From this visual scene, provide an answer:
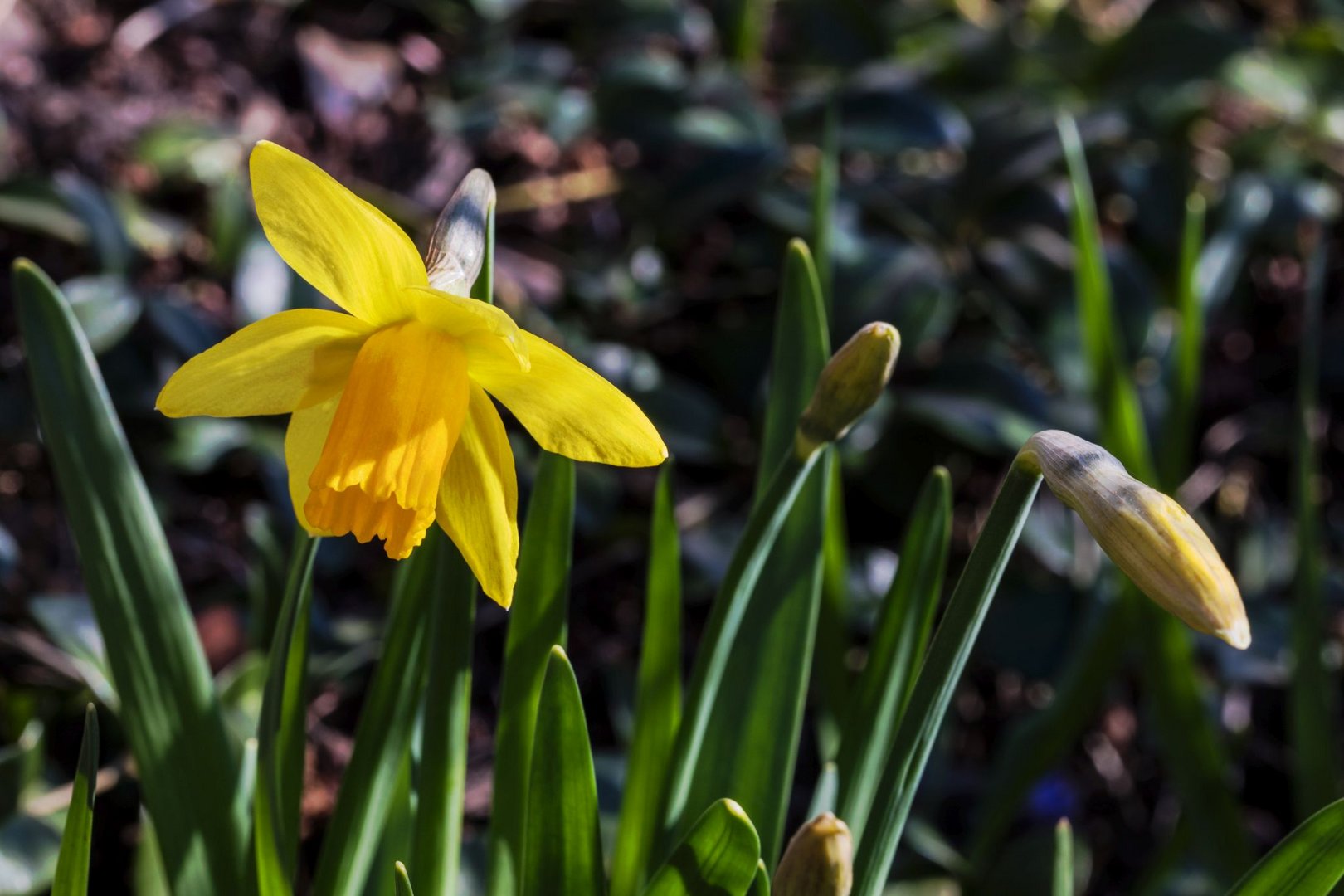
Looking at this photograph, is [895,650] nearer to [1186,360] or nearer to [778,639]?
[778,639]

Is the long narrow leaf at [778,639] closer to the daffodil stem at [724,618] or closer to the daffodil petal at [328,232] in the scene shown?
the daffodil stem at [724,618]

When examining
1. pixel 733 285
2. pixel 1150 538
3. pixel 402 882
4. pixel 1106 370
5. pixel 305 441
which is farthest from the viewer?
pixel 733 285

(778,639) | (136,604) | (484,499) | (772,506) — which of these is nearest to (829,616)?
(778,639)

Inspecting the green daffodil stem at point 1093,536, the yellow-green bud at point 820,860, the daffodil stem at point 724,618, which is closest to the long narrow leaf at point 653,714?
the daffodil stem at point 724,618

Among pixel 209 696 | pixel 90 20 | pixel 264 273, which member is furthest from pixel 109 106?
pixel 209 696

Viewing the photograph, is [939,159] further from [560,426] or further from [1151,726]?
[560,426]

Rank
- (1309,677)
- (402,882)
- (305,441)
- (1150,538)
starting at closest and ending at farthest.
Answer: (1150,538) → (402,882) → (305,441) → (1309,677)
